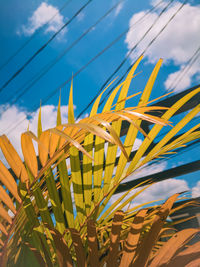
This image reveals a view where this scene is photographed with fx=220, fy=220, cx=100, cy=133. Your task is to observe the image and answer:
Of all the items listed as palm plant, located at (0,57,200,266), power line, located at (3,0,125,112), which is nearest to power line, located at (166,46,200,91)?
power line, located at (3,0,125,112)

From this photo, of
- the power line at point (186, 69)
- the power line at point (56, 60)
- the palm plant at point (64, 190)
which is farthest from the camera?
the power line at point (56, 60)

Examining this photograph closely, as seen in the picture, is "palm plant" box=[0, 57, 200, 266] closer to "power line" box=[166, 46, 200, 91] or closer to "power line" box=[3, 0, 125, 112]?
"power line" box=[166, 46, 200, 91]

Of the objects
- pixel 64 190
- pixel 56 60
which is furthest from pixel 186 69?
pixel 64 190

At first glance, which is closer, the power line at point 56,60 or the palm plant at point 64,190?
the palm plant at point 64,190

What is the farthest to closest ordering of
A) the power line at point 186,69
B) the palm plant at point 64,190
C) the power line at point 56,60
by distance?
the power line at point 56,60, the power line at point 186,69, the palm plant at point 64,190

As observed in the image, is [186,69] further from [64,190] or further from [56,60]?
[64,190]

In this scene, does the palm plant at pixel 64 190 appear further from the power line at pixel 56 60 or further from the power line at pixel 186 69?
the power line at pixel 56 60

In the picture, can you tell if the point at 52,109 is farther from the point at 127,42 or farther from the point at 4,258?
the point at 4,258

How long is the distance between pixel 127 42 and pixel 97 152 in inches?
156

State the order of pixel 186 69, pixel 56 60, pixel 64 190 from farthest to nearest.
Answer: pixel 56 60 → pixel 186 69 → pixel 64 190

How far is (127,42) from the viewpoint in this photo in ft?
13.4

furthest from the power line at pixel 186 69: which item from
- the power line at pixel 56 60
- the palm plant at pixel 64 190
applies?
the palm plant at pixel 64 190

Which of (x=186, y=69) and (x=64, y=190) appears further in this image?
(x=186, y=69)

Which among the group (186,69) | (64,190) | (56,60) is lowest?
(64,190)
